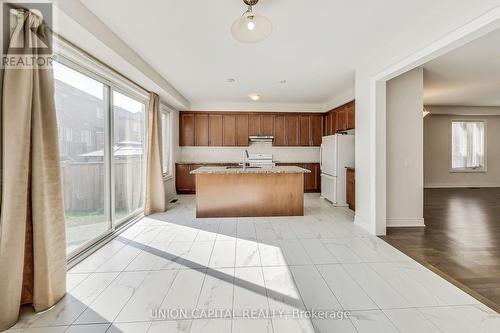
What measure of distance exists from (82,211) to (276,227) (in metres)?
2.72

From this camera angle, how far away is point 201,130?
6871 mm

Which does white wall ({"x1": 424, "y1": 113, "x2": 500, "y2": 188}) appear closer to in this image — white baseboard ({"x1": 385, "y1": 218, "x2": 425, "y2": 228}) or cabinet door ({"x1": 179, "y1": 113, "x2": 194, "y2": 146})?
white baseboard ({"x1": 385, "y1": 218, "x2": 425, "y2": 228})

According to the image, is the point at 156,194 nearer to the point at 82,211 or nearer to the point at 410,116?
the point at 82,211

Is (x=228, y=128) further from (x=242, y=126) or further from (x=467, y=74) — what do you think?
(x=467, y=74)

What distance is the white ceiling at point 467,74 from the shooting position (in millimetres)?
3205

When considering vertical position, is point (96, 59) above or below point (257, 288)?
above

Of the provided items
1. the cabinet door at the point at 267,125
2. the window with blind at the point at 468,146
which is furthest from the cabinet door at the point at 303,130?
the window with blind at the point at 468,146

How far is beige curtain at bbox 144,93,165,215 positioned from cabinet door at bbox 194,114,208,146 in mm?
2074

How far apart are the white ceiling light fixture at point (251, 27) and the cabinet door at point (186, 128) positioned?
5122mm

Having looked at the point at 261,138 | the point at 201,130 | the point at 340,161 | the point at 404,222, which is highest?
the point at 201,130

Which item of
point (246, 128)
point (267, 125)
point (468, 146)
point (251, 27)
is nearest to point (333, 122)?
point (267, 125)

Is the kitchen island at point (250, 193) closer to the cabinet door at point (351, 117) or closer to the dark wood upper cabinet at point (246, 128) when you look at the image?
the cabinet door at point (351, 117)

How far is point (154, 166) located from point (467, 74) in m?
6.01

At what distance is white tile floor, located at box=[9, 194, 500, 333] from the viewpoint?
1706 mm
